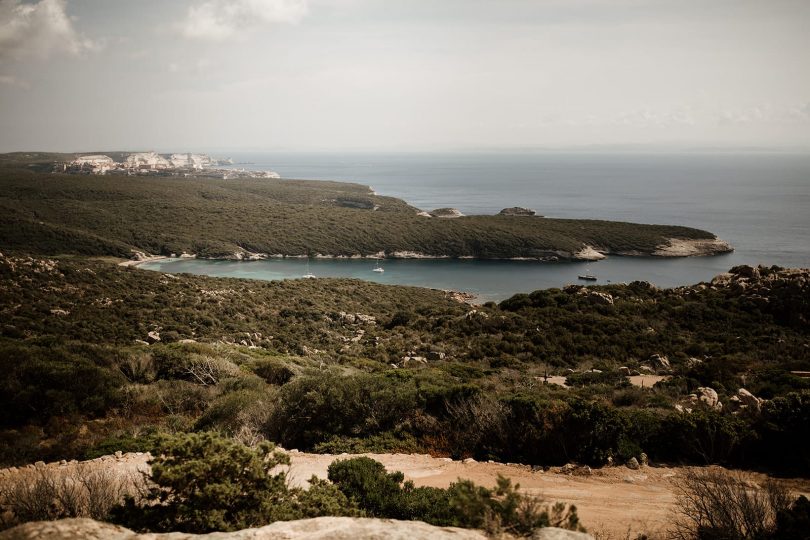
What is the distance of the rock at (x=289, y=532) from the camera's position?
13.0 ft

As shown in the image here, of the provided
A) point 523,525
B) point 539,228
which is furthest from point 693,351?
point 539,228

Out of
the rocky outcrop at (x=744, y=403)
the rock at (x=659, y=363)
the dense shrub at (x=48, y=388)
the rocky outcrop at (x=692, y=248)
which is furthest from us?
the rocky outcrop at (x=692, y=248)

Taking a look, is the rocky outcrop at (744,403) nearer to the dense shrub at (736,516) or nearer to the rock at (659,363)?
the dense shrub at (736,516)

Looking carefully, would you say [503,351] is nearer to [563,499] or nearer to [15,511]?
[563,499]

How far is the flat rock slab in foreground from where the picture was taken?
3.97 meters

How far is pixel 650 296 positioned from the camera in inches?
1111

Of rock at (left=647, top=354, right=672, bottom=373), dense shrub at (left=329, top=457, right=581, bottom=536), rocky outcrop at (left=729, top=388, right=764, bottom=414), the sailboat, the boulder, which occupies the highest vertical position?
dense shrub at (left=329, top=457, right=581, bottom=536)

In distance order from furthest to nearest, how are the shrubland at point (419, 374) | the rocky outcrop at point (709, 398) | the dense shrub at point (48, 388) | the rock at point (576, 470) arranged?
the rocky outcrop at point (709, 398)
the dense shrub at point (48, 388)
the shrubland at point (419, 374)
the rock at point (576, 470)

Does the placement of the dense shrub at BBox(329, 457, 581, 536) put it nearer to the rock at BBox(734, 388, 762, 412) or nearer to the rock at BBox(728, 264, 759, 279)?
the rock at BBox(734, 388, 762, 412)

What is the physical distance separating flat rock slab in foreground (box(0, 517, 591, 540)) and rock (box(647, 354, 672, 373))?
1594cm

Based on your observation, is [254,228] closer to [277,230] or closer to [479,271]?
[277,230]

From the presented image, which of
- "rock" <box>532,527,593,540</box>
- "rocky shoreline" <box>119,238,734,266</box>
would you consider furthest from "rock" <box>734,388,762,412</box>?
"rocky shoreline" <box>119,238,734,266</box>

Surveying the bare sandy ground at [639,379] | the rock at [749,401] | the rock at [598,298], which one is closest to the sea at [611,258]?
the rock at [598,298]

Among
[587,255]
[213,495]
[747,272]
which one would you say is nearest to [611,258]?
[587,255]
